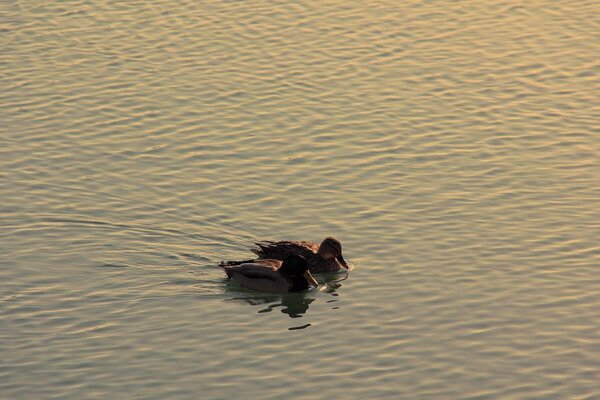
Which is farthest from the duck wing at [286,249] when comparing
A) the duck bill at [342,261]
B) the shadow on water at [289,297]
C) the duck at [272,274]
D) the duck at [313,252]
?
the shadow on water at [289,297]

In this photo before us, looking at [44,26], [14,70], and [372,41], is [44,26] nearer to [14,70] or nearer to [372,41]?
[14,70]

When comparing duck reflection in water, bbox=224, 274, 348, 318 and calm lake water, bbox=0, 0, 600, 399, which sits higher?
calm lake water, bbox=0, 0, 600, 399

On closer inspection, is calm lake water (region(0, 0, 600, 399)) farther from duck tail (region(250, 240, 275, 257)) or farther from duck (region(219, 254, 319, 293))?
duck tail (region(250, 240, 275, 257))

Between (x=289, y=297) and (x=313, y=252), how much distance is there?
3.08 ft

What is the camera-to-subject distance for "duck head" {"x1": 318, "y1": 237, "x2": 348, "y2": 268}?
84.2 feet

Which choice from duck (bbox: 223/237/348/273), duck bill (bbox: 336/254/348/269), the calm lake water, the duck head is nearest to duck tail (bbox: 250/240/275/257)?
duck (bbox: 223/237/348/273)

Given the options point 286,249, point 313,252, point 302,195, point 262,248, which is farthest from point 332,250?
point 302,195

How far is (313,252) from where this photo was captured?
25922mm

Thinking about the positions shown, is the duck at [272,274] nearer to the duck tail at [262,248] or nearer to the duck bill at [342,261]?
the duck tail at [262,248]

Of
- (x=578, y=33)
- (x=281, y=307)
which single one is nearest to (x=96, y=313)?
(x=281, y=307)

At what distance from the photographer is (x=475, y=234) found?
27.0 m

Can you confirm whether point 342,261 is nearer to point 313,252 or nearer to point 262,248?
point 313,252

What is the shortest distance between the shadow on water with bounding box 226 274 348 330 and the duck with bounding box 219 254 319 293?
0.11 m

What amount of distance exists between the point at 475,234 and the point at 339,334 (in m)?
4.81
